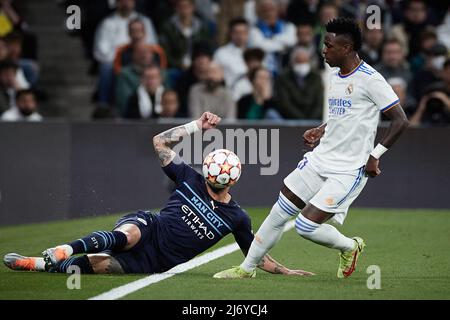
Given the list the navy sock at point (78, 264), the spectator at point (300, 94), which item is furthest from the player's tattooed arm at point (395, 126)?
the spectator at point (300, 94)

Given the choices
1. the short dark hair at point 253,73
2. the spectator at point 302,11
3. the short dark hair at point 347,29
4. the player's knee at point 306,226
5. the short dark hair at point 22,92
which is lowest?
the player's knee at point 306,226

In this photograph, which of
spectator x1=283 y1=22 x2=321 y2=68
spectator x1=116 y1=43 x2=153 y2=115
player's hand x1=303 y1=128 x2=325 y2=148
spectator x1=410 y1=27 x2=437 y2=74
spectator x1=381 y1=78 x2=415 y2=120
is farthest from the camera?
spectator x1=410 y1=27 x2=437 y2=74

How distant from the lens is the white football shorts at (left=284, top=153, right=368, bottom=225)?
959cm

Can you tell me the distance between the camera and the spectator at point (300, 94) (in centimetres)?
1791

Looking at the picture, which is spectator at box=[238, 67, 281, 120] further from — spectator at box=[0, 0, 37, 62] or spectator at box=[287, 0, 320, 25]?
spectator at box=[0, 0, 37, 62]

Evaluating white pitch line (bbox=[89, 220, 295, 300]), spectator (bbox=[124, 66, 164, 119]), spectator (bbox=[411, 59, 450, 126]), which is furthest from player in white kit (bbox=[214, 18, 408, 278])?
spectator (bbox=[124, 66, 164, 119])

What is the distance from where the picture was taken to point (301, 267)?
428 inches

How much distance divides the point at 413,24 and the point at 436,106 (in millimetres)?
3555

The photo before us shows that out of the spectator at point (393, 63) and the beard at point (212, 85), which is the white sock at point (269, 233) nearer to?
the beard at point (212, 85)

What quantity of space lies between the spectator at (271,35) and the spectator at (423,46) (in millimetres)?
2183

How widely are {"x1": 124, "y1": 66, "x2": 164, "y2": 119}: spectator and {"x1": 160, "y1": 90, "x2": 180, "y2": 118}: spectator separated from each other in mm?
309

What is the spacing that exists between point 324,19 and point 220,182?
33.3 feet

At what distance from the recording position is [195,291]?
8961mm
